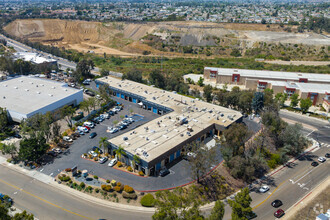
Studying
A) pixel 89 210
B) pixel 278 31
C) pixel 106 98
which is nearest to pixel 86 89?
pixel 106 98

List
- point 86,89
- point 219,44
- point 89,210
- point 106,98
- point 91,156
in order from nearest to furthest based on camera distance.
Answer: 1. point 89,210
2. point 91,156
3. point 106,98
4. point 86,89
5. point 219,44

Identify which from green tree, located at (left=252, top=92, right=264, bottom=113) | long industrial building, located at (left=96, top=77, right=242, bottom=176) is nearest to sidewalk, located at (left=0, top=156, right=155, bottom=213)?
long industrial building, located at (left=96, top=77, right=242, bottom=176)

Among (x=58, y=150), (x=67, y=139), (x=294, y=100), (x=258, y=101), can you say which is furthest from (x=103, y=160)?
(x=294, y=100)

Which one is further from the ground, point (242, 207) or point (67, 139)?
point (242, 207)

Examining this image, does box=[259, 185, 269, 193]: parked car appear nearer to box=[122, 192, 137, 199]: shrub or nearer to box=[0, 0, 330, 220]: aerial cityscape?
box=[0, 0, 330, 220]: aerial cityscape

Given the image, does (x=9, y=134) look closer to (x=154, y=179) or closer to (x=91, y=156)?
(x=91, y=156)

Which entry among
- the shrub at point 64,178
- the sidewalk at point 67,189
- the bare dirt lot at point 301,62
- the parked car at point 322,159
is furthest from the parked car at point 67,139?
the bare dirt lot at point 301,62

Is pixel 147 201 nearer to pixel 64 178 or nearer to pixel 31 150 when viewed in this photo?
pixel 64 178
